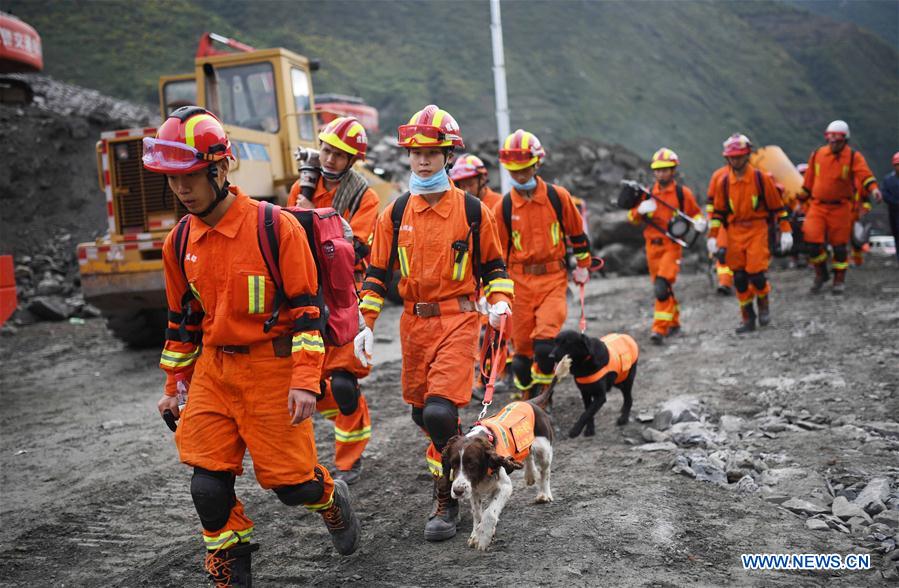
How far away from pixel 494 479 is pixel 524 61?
44.2 m

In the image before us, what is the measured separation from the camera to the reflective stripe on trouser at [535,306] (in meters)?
6.80

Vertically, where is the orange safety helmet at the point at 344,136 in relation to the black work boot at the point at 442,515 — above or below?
above

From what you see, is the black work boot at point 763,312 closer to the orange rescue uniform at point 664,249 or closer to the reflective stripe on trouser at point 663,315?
the orange rescue uniform at point 664,249

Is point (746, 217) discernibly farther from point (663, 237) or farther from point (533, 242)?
point (533, 242)

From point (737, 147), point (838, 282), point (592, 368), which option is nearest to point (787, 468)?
point (592, 368)

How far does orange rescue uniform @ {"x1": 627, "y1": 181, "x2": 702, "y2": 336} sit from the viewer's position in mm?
10484

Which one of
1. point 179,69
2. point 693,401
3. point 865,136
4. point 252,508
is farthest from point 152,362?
point 865,136

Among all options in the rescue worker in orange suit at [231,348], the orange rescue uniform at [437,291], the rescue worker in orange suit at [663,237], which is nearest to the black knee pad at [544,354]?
the orange rescue uniform at [437,291]

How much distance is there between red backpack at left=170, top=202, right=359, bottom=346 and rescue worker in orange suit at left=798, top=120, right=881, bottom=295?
10.1 m

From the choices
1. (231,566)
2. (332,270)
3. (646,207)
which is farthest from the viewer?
(646,207)

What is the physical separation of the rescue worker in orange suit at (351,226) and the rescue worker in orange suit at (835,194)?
28.2ft

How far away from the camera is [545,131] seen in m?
37.9

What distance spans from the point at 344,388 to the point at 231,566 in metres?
1.88

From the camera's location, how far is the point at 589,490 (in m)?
5.34
